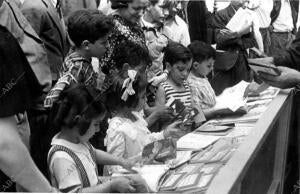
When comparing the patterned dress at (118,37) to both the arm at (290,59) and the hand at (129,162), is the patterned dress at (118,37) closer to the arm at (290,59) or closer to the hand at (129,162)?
the arm at (290,59)

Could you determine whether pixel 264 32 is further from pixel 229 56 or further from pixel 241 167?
pixel 241 167

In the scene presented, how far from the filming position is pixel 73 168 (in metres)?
2.01

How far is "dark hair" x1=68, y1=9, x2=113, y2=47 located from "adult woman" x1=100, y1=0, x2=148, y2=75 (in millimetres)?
338

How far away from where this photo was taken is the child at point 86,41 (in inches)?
108

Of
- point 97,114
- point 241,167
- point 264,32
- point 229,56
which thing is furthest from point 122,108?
point 264,32

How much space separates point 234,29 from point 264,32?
834 millimetres

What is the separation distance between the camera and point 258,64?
116 inches

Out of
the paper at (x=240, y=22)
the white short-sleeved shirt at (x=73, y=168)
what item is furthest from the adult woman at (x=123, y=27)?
the paper at (x=240, y=22)

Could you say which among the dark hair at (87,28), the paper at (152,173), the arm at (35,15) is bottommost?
the paper at (152,173)

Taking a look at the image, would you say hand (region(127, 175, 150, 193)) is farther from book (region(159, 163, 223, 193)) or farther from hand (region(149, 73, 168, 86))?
hand (region(149, 73, 168, 86))

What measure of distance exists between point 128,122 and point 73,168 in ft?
1.76

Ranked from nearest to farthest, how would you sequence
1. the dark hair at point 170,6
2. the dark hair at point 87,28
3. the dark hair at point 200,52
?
the dark hair at point 87,28, the dark hair at point 200,52, the dark hair at point 170,6

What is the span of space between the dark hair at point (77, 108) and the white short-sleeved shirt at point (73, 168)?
0.07m

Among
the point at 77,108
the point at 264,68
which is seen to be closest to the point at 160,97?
the point at 264,68
